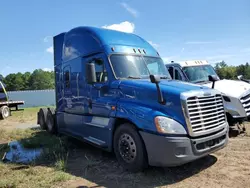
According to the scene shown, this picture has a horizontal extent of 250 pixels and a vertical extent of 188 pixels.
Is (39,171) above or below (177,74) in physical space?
below

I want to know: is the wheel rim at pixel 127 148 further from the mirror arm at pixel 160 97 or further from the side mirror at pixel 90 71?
the side mirror at pixel 90 71

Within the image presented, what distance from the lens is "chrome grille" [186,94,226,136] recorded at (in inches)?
175

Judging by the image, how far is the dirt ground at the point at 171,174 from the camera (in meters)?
4.36

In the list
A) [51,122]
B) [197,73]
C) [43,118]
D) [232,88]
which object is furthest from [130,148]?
[43,118]

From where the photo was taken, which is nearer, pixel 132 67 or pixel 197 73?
pixel 132 67

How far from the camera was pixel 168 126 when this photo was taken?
4.32 meters

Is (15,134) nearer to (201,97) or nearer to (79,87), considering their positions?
(79,87)

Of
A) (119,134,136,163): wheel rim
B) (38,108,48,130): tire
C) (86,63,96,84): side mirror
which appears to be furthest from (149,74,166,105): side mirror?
(38,108,48,130): tire

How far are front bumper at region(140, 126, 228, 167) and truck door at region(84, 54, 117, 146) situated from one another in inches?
46.9

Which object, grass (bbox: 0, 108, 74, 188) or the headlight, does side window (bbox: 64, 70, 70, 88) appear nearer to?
grass (bbox: 0, 108, 74, 188)

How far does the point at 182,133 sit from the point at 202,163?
1.40 m

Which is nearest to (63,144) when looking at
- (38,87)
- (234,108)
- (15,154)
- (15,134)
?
(15,154)

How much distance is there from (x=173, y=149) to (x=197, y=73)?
6177 mm

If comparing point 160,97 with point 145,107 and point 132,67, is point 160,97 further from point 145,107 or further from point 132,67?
point 132,67
